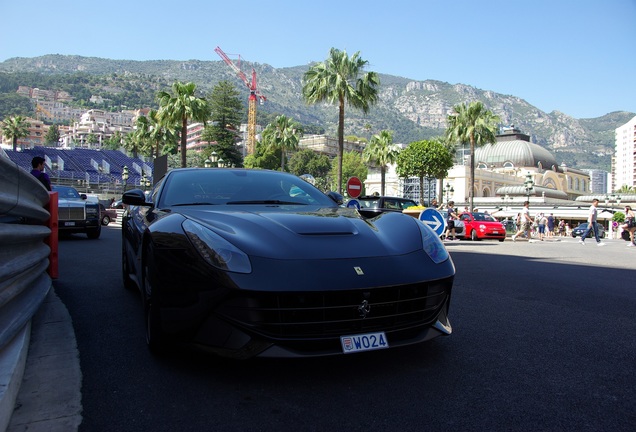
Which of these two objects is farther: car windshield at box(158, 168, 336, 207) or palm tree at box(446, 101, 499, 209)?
palm tree at box(446, 101, 499, 209)

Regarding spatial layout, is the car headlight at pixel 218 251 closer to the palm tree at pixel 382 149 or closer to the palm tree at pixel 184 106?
the palm tree at pixel 184 106

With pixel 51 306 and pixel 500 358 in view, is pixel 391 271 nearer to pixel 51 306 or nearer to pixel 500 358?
pixel 500 358

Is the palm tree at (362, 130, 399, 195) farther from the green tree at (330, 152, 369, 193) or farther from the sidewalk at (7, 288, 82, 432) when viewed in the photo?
the sidewalk at (7, 288, 82, 432)

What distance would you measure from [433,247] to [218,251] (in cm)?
136

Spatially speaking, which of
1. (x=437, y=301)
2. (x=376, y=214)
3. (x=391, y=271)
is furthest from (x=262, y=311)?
(x=376, y=214)

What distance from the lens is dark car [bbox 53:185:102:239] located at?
43.1 ft

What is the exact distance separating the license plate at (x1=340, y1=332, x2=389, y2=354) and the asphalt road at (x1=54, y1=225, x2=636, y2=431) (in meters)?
0.22

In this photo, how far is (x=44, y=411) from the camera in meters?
2.26

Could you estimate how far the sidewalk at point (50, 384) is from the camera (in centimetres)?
215

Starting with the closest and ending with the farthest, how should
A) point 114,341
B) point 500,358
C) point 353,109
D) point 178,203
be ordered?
point 500,358, point 114,341, point 178,203, point 353,109

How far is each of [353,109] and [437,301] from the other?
24.6 meters

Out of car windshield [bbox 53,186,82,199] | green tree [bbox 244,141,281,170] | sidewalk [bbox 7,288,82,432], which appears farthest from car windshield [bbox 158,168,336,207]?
green tree [bbox 244,141,281,170]

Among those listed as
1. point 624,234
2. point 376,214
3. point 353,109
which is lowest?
point 624,234

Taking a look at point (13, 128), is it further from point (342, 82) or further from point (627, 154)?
point (627, 154)
